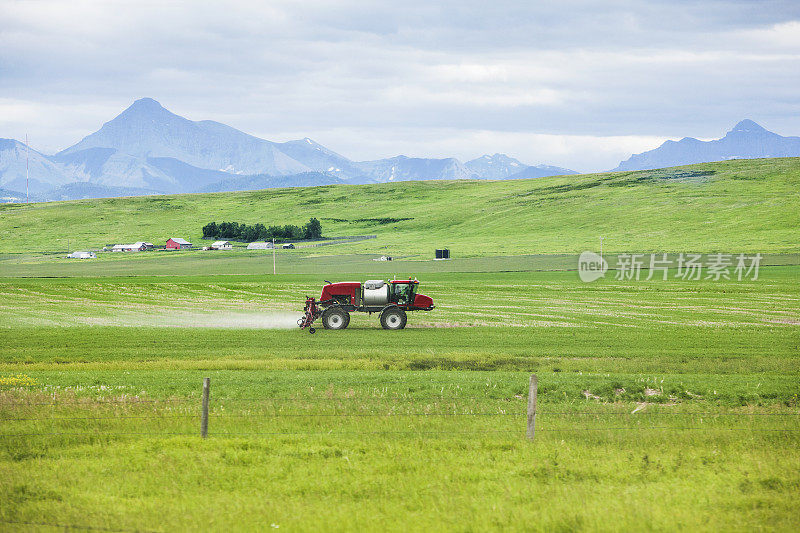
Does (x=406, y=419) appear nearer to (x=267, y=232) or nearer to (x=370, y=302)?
(x=370, y=302)

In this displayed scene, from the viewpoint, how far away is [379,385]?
2422cm

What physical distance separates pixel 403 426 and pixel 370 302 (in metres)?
23.7

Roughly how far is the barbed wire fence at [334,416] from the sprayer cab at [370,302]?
1922cm

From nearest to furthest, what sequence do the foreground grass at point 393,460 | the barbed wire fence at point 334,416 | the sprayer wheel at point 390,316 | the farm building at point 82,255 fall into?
the foreground grass at point 393,460, the barbed wire fence at point 334,416, the sprayer wheel at point 390,316, the farm building at point 82,255

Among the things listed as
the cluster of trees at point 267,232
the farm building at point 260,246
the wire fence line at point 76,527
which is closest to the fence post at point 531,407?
the wire fence line at point 76,527

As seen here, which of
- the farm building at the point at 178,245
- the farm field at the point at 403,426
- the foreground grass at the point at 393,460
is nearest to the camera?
the foreground grass at the point at 393,460

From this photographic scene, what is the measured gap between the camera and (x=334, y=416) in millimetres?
19875

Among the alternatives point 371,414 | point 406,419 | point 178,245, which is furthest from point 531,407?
point 178,245

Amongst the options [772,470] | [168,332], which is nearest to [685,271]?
[168,332]

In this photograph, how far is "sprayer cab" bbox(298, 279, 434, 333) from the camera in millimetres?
41844

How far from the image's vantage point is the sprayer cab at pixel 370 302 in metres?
41.8

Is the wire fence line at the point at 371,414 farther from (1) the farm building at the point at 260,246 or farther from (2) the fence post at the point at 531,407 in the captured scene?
(1) the farm building at the point at 260,246

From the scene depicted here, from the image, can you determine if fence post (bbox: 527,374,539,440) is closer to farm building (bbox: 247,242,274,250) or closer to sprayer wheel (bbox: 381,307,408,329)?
sprayer wheel (bbox: 381,307,408,329)

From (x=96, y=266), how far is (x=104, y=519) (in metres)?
129
